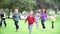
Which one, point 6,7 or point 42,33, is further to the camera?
point 6,7

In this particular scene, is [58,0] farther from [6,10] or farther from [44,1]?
[6,10]

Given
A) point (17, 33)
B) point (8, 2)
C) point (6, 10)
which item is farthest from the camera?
point (6, 10)

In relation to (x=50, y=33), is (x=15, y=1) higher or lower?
higher

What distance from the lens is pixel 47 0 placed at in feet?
203

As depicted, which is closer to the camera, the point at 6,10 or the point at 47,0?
the point at 6,10

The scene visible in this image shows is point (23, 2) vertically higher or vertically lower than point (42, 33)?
higher

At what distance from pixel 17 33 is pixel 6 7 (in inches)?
1379

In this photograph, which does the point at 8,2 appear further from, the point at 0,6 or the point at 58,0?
the point at 58,0

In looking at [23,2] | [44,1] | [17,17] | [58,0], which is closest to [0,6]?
[23,2]

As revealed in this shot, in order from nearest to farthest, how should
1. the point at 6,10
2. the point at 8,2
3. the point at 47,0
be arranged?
1. the point at 8,2
2. the point at 6,10
3. the point at 47,0

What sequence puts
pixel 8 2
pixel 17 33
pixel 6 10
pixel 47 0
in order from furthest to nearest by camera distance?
pixel 47 0, pixel 6 10, pixel 8 2, pixel 17 33

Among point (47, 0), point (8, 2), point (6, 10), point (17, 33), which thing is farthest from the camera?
point (47, 0)

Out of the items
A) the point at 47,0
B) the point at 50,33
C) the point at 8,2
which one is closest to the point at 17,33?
the point at 50,33

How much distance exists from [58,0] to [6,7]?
1749 cm
